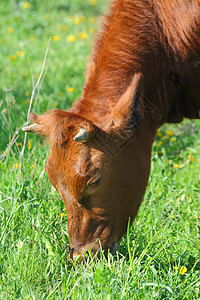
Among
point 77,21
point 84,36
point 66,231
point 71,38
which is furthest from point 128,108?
point 77,21

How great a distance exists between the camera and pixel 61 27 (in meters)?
8.88

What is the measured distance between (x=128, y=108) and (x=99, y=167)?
1.44 feet

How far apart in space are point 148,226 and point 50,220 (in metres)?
0.80

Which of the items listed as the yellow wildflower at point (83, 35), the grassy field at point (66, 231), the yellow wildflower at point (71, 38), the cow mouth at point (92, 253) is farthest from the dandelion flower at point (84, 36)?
the cow mouth at point (92, 253)

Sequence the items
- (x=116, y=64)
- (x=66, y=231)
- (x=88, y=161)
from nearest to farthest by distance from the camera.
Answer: (x=88, y=161)
(x=116, y=64)
(x=66, y=231)

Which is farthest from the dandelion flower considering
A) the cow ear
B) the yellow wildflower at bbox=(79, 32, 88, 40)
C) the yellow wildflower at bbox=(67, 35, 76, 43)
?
the cow ear

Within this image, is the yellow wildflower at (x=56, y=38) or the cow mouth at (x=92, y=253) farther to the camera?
the yellow wildflower at (x=56, y=38)

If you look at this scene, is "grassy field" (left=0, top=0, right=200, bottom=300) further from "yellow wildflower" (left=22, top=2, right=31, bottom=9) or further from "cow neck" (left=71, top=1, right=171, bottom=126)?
"yellow wildflower" (left=22, top=2, right=31, bottom=9)

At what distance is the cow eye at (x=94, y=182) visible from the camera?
3.09 metres

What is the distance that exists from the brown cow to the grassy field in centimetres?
27

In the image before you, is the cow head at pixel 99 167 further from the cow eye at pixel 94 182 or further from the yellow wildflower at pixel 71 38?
the yellow wildflower at pixel 71 38

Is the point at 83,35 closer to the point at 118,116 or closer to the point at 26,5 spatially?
the point at 26,5

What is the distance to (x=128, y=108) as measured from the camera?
9.68 ft

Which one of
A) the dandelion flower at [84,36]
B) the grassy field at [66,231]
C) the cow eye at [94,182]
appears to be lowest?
the grassy field at [66,231]
